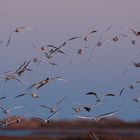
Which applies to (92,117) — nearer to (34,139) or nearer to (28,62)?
(28,62)

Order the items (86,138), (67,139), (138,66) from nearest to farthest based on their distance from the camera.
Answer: (138,66)
(86,138)
(67,139)

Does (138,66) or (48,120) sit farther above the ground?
(138,66)

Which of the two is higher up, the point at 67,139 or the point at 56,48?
the point at 67,139

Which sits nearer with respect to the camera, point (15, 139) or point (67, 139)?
point (67, 139)

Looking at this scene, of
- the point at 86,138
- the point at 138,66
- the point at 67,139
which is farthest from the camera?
the point at 67,139

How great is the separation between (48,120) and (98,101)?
2.18 ft

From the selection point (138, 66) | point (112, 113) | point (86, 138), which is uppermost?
point (86, 138)

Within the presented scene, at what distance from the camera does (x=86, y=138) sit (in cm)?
2941

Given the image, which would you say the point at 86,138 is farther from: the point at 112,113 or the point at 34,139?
the point at 112,113

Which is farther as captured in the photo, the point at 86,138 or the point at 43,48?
the point at 86,138

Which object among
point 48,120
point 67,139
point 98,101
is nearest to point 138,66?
point 98,101

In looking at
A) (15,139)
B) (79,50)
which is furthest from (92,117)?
(15,139)

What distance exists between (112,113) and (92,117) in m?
0.25

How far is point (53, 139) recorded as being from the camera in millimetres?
37625
